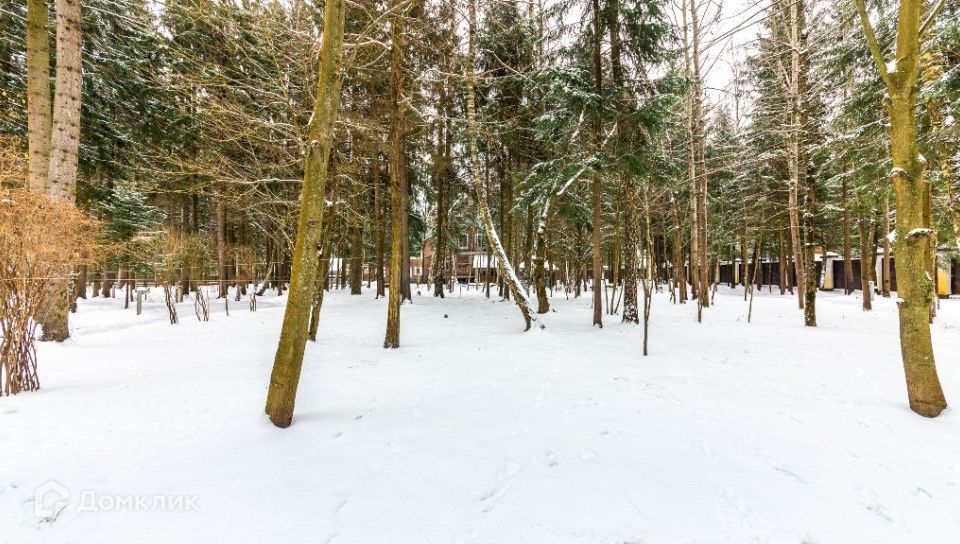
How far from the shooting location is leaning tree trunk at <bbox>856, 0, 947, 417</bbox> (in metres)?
3.89

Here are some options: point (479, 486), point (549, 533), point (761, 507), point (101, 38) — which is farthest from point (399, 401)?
point (101, 38)

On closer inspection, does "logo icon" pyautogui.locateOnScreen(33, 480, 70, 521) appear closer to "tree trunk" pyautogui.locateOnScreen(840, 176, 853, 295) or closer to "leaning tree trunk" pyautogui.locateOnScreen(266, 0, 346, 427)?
"leaning tree trunk" pyautogui.locateOnScreen(266, 0, 346, 427)

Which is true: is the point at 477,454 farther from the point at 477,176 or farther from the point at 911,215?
the point at 477,176

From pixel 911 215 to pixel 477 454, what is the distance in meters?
5.00

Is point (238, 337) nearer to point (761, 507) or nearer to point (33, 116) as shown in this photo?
point (33, 116)

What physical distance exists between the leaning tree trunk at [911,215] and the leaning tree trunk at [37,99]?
488 inches

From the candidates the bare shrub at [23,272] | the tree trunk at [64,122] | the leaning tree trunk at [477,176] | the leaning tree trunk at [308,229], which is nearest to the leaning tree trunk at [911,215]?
the leaning tree trunk at [308,229]

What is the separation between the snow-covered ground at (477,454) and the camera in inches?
91.4

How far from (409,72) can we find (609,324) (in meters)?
8.03

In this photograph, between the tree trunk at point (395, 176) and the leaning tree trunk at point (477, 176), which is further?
the leaning tree trunk at point (477, 176)

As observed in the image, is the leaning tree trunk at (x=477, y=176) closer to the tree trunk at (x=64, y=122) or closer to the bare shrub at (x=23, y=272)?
the bare shrub at (x=23, y=272)

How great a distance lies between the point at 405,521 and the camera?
2.35m

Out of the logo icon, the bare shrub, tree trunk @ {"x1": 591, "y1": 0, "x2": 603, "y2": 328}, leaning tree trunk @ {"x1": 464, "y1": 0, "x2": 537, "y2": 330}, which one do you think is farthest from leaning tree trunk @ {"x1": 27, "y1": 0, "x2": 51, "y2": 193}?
tree trunk @ {"x1": 591, "y1": 0, "x2": 603, "y2": 328}

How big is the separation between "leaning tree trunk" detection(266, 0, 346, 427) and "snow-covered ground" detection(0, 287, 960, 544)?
0.39 metres
